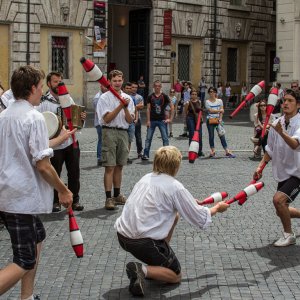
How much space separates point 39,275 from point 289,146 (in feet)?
8.94

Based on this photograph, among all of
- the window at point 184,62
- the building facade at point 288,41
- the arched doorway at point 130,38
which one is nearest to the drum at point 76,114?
the arched doorway at point 130,38

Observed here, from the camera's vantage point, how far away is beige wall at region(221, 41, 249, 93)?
40656 millimetres

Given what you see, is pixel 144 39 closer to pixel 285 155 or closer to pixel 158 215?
pixel 285 155

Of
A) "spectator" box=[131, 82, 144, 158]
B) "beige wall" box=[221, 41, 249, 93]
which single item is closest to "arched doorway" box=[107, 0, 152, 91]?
"beige wall" box=[221, 41, 249, 93]

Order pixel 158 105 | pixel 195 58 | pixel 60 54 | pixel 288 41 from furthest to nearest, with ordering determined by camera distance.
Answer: pixel 195 58, pixel 288 41, pixel 60 54, pixel 158 105

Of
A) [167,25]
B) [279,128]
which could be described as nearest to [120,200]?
[279,128]

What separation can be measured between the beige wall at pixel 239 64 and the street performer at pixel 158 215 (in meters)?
34.7

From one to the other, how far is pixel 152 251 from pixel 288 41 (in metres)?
Answer: 32.2

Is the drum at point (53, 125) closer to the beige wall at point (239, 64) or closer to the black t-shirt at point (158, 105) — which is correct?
the black t-shirt at point (158, 105)

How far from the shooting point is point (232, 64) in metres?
41.6

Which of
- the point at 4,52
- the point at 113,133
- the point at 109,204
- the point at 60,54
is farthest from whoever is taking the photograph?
the point at 60,54

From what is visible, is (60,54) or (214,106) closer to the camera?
(214,106)

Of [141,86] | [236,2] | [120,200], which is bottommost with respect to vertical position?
[120,200]

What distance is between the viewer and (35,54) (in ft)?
103
